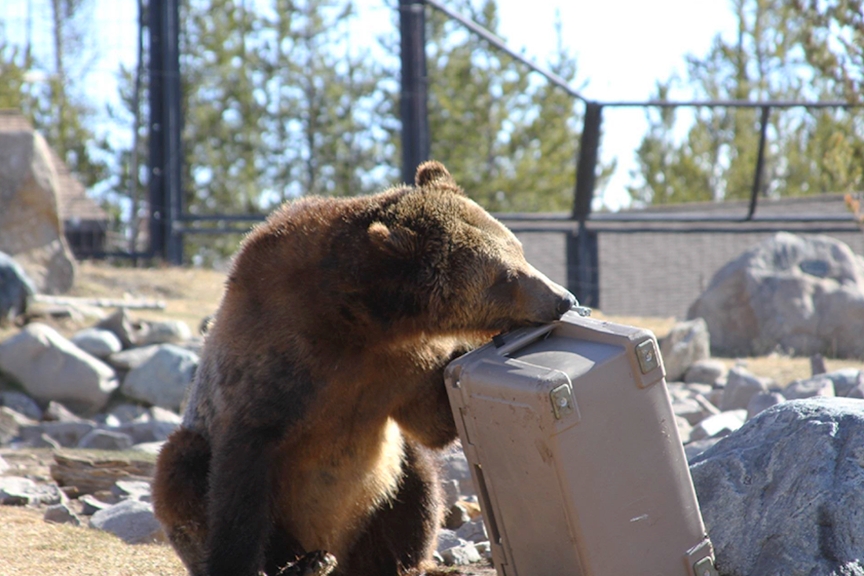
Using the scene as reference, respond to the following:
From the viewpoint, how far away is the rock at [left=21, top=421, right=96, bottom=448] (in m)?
6.79

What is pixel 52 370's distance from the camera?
7652 mm

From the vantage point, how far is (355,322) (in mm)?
3146

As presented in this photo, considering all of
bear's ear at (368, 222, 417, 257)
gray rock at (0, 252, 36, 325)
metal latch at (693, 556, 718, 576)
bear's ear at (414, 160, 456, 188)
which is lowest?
metal latch at (693, 556, 718, 576)

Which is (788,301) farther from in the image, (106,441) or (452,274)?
(452,274)

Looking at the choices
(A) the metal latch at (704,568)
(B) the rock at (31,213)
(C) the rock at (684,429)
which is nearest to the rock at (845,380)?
(C) the rock at (684,429)

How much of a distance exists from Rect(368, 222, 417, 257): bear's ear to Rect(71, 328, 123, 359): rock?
5508 mm

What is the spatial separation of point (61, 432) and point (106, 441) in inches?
25.3

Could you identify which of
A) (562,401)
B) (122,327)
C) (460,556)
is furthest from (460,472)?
(122,327)

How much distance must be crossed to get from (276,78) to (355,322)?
17.2m

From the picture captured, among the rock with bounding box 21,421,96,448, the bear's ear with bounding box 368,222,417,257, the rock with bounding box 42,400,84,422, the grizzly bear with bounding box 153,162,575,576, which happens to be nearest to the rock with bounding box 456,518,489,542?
the grizzly bear with bounding box 153,162,575,576

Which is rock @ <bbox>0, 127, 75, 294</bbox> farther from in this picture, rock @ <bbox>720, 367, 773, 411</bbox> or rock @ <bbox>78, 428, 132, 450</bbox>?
rock @ <bbox>720, 367, 773, 411</bbox>

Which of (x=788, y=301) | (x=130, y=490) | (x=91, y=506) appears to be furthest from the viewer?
(x=788, y=301)

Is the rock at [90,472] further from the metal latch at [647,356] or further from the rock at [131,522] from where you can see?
the metal latch at [647,356]

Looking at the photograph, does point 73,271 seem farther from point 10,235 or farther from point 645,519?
point 645,519
